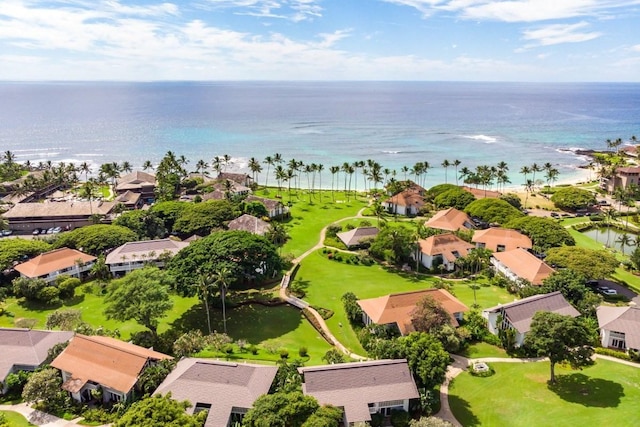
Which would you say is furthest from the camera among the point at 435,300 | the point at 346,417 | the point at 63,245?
the point at 63,245

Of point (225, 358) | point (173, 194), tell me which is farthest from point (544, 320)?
point (173, 194)

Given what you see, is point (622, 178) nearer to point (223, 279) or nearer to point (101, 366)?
point (223, 279)

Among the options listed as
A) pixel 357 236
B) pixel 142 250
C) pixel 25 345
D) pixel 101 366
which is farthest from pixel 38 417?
pixel 357 236

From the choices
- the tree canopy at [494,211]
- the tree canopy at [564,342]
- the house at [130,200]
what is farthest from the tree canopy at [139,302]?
the tree canopy at [494,211]

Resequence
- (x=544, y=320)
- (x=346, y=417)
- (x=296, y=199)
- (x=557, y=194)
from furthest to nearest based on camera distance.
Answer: (x=296, y=199) < (x=557, y=194) < (x=544, y=320) < (x=346, y=417)

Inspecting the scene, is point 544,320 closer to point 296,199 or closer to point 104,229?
point 104,229

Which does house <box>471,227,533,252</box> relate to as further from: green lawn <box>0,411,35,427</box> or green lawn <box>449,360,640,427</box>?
green lawn <box>0,411,35,427</box>

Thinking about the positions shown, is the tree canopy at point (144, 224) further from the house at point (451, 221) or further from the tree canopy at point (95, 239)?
the house at point (451, 221)
